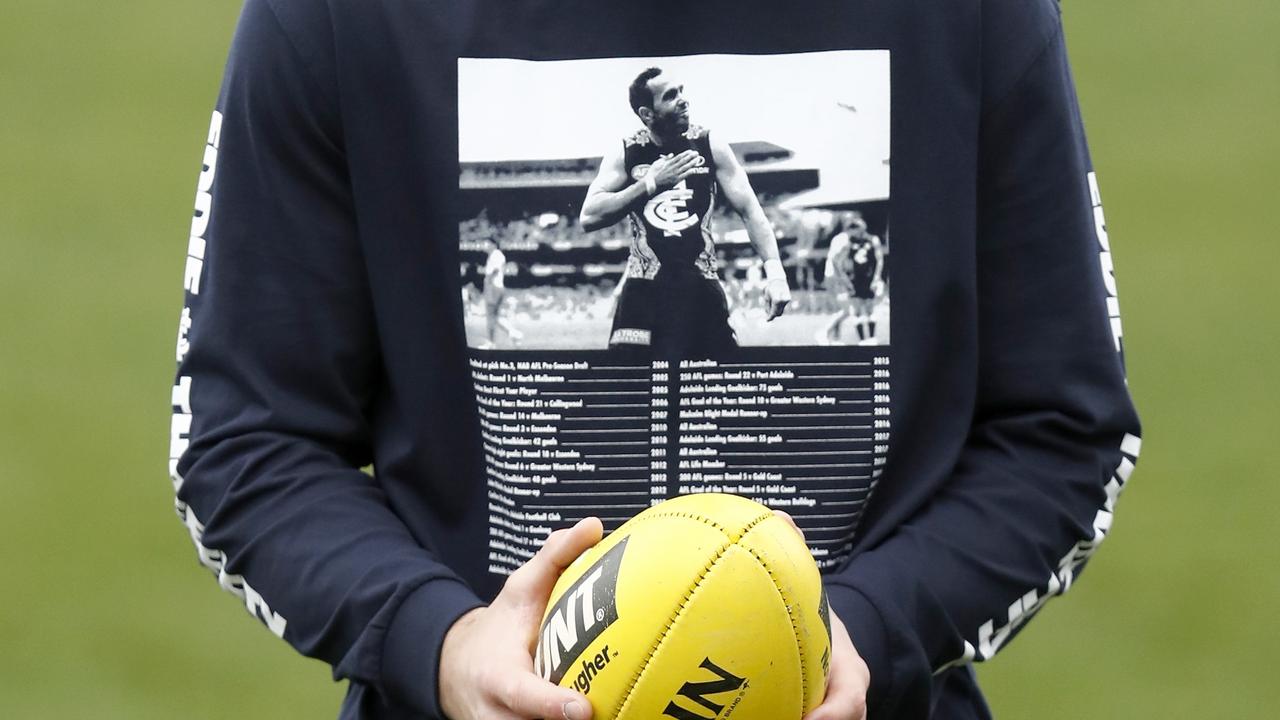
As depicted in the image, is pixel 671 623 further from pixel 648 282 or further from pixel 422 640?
pixel 648 282

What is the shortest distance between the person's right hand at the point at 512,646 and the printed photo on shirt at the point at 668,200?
329 millimetres

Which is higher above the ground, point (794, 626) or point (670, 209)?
point (670, 209)

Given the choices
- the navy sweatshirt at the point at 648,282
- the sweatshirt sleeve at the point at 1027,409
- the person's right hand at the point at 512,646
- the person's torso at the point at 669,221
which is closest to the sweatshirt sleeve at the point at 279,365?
the navy sweatshirt at the point at 648,282

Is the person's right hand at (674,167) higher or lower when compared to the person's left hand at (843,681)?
higher

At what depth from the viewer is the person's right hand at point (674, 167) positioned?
7.22 feet

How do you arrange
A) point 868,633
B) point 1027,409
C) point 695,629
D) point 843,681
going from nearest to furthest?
point 695,629 → point 843,681 → point 868,633 → point 1027,409

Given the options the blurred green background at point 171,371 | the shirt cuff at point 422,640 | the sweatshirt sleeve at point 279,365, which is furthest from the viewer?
the blurred green background at point 171,371

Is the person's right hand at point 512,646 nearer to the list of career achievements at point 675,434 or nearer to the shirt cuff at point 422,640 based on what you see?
the shirt cuff at point 422,640

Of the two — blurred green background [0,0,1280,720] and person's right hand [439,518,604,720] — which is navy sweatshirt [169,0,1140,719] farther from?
blurred green background [0,0,1280,720]

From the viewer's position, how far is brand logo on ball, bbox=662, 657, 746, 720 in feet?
6.15

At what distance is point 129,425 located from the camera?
6.74 m

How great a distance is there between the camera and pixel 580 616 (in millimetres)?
1907

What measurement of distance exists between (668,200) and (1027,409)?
1.67 ft

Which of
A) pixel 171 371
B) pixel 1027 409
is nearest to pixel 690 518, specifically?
pixel 1027 409
